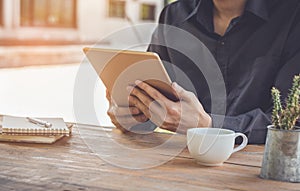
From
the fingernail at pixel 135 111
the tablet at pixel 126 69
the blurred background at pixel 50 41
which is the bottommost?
the blurred background at pixel 50 41

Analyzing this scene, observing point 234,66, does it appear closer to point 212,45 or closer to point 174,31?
point 212,45

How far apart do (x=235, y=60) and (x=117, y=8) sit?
6.78 m

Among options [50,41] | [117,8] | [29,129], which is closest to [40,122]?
[29,129]

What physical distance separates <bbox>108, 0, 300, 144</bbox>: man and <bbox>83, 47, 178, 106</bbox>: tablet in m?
0.04

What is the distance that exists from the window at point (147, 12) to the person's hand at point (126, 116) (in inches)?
286

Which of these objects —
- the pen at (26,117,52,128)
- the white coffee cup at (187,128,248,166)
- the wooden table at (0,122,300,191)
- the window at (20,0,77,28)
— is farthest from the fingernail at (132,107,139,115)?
the window at (20,0,77,28)

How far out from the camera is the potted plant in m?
0.91

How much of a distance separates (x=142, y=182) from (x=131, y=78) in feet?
1.28

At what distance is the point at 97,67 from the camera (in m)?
1.30

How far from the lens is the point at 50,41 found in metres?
6.95

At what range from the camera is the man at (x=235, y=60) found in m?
1.30

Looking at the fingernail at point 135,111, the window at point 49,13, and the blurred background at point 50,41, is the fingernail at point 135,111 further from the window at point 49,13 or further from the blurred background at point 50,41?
the window at point 49,13

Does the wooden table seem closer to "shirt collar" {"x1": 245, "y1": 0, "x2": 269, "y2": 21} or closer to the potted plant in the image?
the potted plant

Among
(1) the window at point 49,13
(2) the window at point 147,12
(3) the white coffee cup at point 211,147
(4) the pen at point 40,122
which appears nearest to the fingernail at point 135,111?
(4) the pen at point 40,122
